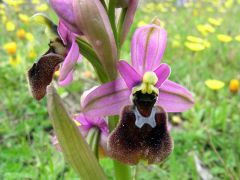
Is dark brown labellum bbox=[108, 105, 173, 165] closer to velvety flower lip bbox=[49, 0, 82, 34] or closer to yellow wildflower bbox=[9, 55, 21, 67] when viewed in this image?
velvety flower lip bbox=[49, 0, 82, 34]

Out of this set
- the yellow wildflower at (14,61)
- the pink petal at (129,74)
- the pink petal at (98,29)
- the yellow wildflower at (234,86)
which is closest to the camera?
the pink petal at (98,29)

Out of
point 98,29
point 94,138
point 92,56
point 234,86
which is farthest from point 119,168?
point 234,86

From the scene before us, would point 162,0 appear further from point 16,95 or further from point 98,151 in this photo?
point 98,151

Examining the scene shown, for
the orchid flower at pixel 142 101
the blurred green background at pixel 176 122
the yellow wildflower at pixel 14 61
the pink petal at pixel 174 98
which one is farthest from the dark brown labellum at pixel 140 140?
the yellow wildflower at pixel 14 61

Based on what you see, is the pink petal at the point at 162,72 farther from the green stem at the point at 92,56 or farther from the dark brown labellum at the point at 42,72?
→ the dark brown labellum at the point at 42,72

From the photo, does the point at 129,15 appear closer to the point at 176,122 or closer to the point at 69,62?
the point at 69,62

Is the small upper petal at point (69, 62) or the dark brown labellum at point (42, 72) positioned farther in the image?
the dark brown labellum at point (42, 72)

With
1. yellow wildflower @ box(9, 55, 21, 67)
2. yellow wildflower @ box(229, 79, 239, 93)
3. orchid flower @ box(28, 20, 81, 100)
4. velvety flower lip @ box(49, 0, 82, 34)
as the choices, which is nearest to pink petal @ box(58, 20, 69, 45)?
orchid flower @ box(28, 20, 81, 100)
